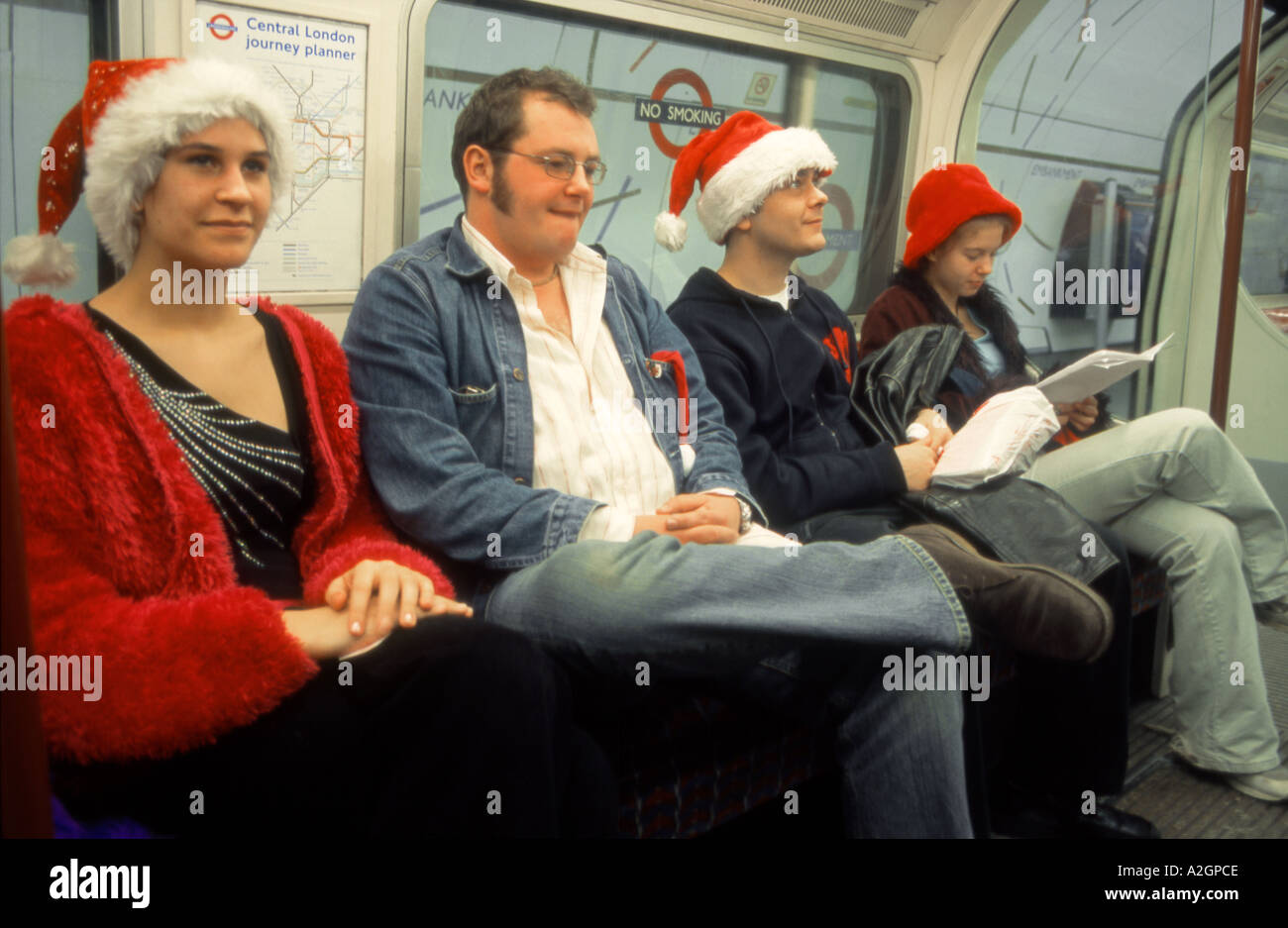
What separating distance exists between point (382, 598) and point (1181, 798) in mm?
2113

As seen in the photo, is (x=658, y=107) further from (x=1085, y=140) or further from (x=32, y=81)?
(x=1085, y=140)

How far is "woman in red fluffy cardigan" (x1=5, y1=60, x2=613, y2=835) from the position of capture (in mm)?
1443

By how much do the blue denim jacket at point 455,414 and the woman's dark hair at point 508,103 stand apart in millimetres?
213

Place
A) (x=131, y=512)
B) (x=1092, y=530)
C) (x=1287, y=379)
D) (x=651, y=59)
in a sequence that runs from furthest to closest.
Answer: (x=1287, y=379) < (x=651, y=59) < (x=1092, y=530) < (x=131, y=512)

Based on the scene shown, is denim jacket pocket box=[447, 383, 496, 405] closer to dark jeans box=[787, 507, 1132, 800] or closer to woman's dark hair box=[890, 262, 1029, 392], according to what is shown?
dark jeans box=[787, 507, 1132, 800]

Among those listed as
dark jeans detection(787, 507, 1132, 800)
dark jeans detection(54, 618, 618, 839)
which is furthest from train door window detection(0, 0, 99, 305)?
dark jeans detection(787, 507, 1132, 800)

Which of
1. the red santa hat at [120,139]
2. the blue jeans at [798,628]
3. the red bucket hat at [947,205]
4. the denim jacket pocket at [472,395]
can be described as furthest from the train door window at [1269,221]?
the red santa hat at [120,139]

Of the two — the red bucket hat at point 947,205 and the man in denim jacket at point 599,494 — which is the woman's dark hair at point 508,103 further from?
the red bucket hat at point 947,205

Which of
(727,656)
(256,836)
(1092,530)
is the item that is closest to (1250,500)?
(1092,530)

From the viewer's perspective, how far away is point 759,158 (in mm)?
2881

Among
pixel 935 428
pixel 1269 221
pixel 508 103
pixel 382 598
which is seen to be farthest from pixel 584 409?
pixel 1269 221

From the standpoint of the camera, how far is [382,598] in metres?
1.63
